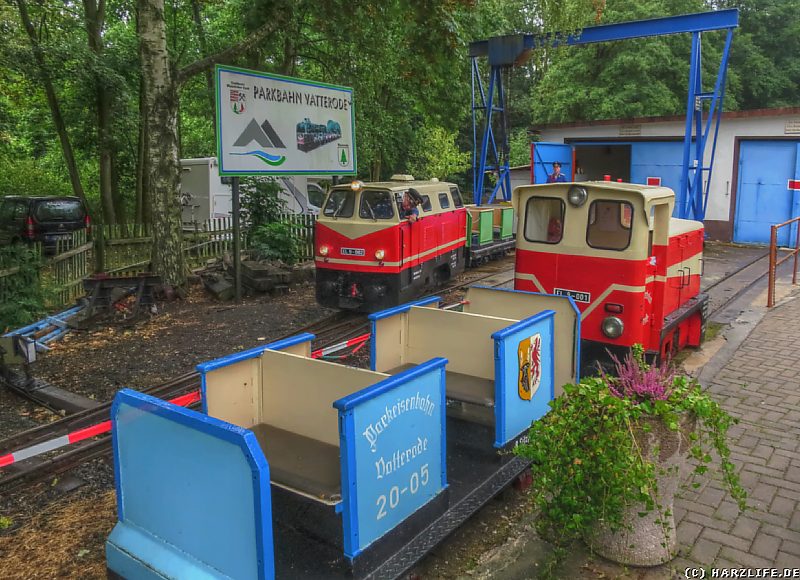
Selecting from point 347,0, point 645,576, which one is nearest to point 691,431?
point 645,576

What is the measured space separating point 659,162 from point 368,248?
49.2 feet

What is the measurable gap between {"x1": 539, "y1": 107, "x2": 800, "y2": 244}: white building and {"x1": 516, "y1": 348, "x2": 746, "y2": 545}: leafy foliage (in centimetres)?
1774

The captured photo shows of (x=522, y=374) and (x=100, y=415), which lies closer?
(x=522, y=374)

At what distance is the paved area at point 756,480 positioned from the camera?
4.32m

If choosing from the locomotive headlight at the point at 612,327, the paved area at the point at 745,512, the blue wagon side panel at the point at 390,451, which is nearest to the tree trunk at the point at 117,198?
the locomotive headlight at the point at 612,327

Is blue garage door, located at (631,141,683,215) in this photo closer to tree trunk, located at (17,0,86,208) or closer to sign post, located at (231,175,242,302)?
sign post, located at (231,175,242,302)

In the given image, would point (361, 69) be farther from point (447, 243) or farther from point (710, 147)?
point (710, 147)

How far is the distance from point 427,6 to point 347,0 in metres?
1.75

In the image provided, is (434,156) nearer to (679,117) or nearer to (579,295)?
(679,117)

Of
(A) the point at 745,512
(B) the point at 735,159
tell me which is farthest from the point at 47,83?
(B) the point at 735,159

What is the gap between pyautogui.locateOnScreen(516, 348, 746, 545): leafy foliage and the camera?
3764 millimetres

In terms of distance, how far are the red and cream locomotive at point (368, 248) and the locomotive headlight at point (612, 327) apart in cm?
403

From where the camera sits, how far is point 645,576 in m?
4.06

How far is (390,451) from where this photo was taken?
12.6 feet
